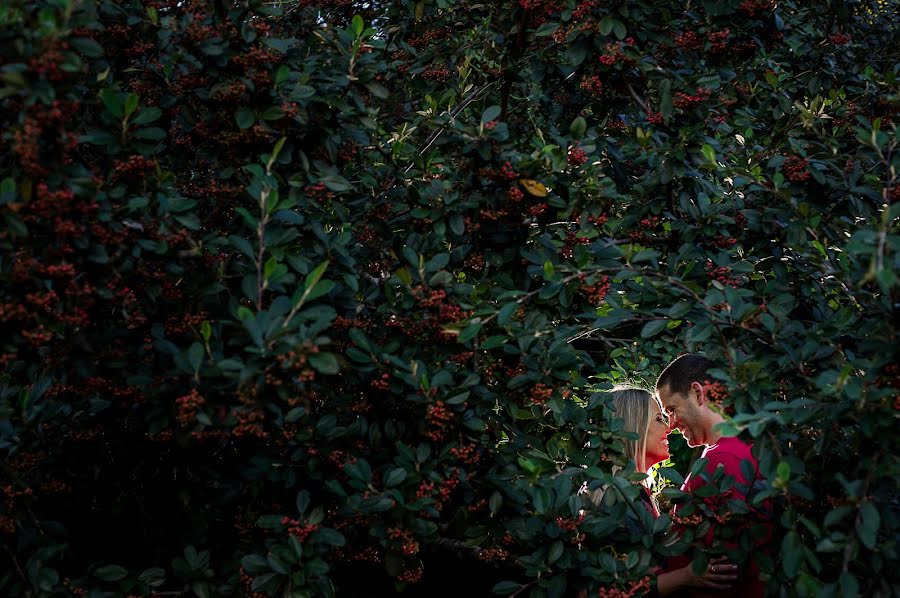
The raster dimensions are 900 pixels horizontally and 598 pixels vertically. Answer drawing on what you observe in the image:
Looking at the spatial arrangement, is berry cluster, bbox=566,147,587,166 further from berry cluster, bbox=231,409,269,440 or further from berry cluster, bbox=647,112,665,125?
berry cluster, bbox=231,409,269,440

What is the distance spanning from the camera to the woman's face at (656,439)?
405cm

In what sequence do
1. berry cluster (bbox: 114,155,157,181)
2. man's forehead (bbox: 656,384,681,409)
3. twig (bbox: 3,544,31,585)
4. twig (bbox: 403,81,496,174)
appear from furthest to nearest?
1. man's forehead (bbox: 656,384,681,409)
2. twig (bbox: 403,81,496,174)
3. twig (bbox: 3,544,31,585)
4. berry cluster (bbox: 114,155,157,181)

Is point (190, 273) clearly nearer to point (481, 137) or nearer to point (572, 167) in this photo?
point (481, 137)

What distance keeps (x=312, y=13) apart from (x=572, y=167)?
2.15 metres

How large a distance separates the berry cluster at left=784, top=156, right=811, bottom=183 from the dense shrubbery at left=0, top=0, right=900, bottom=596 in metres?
0.01

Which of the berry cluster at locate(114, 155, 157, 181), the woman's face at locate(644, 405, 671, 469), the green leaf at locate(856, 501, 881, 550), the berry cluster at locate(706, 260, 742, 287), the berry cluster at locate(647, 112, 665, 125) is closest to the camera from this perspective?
the green leaf at locate(856, 501, 881, 550)

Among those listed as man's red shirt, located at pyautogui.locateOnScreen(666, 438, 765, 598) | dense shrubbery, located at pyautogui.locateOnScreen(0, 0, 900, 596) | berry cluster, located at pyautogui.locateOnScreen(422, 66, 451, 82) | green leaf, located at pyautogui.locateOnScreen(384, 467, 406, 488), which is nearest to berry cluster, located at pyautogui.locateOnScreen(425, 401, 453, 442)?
dense shrubbery, located at pyautogui.locateOnScreen(0, 0, 900, 596)

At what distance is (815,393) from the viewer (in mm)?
2480

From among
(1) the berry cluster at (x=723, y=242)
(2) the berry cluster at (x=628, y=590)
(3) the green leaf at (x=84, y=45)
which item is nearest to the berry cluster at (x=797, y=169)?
(1) the berry cluster at (x=723, y=242)

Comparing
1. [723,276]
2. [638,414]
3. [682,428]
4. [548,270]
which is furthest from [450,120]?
[682,428]

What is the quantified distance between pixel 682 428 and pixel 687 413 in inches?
5.7

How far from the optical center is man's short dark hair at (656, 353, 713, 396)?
12.6 feet

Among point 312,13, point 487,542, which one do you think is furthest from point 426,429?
point 312,13

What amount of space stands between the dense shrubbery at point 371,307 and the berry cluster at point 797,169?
11 mm
